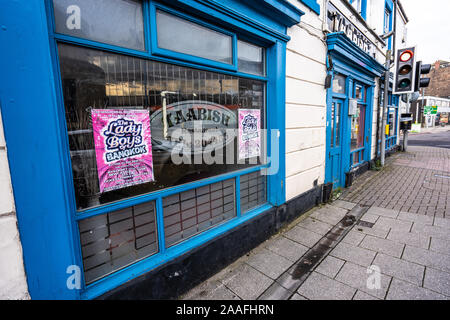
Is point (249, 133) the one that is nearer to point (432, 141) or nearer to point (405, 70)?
point (405, 70)

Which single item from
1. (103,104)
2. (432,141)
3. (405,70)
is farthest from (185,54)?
(432,141)

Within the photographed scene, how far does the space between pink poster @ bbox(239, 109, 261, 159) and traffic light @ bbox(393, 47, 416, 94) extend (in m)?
6.57

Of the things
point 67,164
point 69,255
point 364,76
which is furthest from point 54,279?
point 364,76

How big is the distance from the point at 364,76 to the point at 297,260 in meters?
5.98

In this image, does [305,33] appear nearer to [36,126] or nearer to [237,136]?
[237,136]

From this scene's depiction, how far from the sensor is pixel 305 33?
369 cm

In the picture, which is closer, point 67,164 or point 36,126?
point 36,126

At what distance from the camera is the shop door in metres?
4.92

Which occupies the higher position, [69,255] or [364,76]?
[364,76]

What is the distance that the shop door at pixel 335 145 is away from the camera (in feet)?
16.1

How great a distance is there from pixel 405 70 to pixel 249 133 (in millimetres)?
7060

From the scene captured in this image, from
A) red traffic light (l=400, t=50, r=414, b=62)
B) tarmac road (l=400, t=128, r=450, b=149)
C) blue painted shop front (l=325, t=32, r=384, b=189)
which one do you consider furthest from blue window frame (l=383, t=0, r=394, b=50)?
tarmac road (l=400, t=128, r=450, b=149)

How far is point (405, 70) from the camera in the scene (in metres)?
6.89

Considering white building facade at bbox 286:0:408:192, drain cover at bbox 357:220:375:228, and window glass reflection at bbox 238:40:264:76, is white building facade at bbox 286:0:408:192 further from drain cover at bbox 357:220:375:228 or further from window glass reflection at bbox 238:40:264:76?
drain cover at bbox 357:220:375:228
